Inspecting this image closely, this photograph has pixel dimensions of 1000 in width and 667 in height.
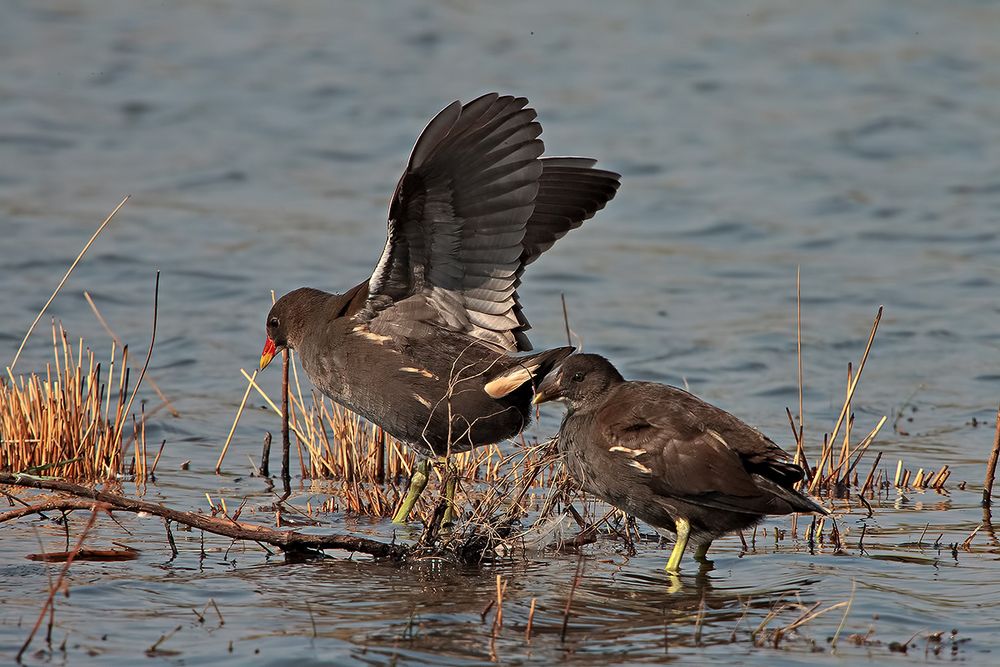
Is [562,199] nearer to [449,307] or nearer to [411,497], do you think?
[449,307]

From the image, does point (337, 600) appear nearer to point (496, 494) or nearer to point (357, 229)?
point (496, 494)

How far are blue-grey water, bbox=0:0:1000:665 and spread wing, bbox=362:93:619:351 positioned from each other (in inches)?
47.1

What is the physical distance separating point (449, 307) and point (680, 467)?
1582 millimetres

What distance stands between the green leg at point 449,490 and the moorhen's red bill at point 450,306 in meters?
0.11

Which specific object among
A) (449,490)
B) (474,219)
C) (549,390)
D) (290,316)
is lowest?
(449,490)

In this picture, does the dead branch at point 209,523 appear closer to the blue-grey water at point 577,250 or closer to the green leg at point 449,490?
the blue-grey water at point 577,250

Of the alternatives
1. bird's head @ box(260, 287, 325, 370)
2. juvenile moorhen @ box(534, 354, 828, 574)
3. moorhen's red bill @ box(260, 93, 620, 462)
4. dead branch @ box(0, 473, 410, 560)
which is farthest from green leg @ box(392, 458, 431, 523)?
bird's head @ box(260, 287, 325, 370)

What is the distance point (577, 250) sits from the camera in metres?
15.4

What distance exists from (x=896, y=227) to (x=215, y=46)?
10814mm

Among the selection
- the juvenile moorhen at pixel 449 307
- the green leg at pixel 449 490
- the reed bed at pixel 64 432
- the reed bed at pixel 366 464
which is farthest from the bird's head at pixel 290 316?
the green leg at pixel 449 490

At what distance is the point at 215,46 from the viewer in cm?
2172

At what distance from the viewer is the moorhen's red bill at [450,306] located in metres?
6.81

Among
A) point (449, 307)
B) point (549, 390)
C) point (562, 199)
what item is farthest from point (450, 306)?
point (562, 199)

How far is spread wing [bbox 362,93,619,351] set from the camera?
22.2ft
